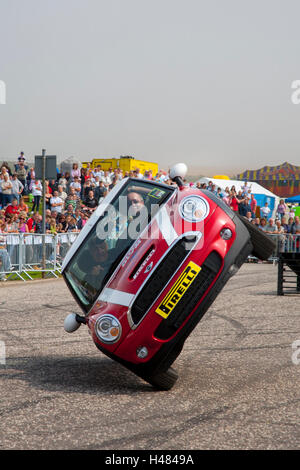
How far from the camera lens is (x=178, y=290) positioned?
5.50 m

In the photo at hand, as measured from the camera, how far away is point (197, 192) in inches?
243

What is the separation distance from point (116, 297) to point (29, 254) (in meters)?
12.5

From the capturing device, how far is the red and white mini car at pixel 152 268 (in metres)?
5.45

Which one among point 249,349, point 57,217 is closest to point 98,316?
point 249,349

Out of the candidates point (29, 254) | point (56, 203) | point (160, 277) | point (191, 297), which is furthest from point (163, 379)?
point (56, 203)

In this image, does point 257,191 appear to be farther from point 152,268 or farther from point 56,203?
point 152,268

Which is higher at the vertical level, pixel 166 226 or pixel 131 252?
pixel 166 226

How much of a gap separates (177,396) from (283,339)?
321 centimetres

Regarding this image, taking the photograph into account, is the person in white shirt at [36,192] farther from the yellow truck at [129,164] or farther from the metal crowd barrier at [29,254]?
the yellow truck at [129,164]

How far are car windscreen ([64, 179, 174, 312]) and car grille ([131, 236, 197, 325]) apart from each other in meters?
0.50

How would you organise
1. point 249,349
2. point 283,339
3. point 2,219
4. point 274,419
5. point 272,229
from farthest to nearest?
point 272,229, point 2,219, point 283,339, point 249,349, point 274,419

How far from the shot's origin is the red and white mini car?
5445 millimetres
